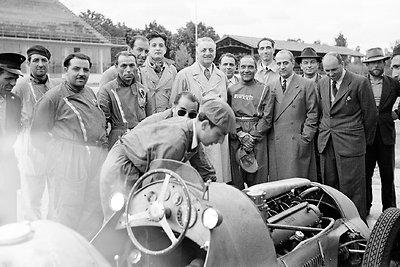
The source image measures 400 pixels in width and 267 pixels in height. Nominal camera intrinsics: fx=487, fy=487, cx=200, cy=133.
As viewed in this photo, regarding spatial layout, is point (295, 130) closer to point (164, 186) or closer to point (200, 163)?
point (200, 163)

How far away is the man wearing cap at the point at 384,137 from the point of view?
250 inches

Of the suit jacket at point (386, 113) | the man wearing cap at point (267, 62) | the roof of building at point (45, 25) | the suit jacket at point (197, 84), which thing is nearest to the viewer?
the suit jacket at point (197, 84)

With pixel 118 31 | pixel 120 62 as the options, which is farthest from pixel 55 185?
pixel 118 31

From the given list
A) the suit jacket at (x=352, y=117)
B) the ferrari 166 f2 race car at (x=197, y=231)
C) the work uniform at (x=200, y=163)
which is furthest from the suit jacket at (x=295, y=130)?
the ferrari 166 f2 race car at (x=197, y=231)

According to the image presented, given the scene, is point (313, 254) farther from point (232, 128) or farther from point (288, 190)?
point (232, 128)

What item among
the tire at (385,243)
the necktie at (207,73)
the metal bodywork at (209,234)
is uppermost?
the necktie at (207,73)

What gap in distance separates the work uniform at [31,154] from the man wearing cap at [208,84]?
1683 mm

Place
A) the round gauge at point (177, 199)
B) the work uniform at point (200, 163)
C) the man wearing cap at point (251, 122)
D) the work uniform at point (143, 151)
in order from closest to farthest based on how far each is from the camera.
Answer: the round gauge at point (177, 199), the work uniform at point (143, 151), the work uniform at point (200, 163), the man wearing cap at point (251, 122)

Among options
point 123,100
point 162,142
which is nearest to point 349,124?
point 123,100

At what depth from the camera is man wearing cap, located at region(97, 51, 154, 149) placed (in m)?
5.37

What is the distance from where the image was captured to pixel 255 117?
6129mm

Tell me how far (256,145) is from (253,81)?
0.83 meters

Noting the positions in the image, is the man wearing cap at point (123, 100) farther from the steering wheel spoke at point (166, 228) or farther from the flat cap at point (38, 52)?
the steering wheel spoke at point (166, 228)

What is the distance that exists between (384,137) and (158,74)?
10.1ft
